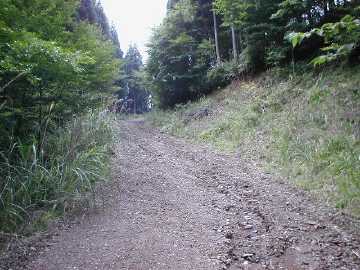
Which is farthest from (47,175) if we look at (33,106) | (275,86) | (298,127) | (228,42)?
(228,42)

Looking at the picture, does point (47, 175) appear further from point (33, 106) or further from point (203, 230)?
point (203, 230)

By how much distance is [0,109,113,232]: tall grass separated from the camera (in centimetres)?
442

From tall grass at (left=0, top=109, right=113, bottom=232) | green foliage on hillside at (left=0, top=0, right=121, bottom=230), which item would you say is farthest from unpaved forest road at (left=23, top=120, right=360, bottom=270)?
green foliage on hillside at (left=0, top=0, right=121, bottom=230)

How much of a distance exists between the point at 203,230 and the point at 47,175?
2386mm

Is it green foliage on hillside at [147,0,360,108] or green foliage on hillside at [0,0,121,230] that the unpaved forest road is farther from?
green foliage on hillside at [147,0,360,108]

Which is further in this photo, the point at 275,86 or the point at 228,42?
the point at 228,42

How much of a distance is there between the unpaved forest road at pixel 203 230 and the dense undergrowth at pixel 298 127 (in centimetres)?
65

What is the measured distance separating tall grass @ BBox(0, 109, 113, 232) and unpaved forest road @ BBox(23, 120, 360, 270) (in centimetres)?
51

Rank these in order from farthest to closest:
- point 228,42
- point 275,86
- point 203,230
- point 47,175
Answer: point 228,42, point 275,86, point 47,175, point 203,230

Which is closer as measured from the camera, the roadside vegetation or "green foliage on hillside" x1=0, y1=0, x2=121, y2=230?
"green foliage on hillside" x1=0, y1=0, x2=121, y2=230

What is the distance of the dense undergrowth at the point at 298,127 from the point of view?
6020 mm

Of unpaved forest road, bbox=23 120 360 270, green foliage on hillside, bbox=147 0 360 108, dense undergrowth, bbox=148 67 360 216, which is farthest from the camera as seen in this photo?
Answer: green foliage on hillside, bbox=147 0 360 108

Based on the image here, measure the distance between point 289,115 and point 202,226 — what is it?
6640mm

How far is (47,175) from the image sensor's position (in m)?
4.92
